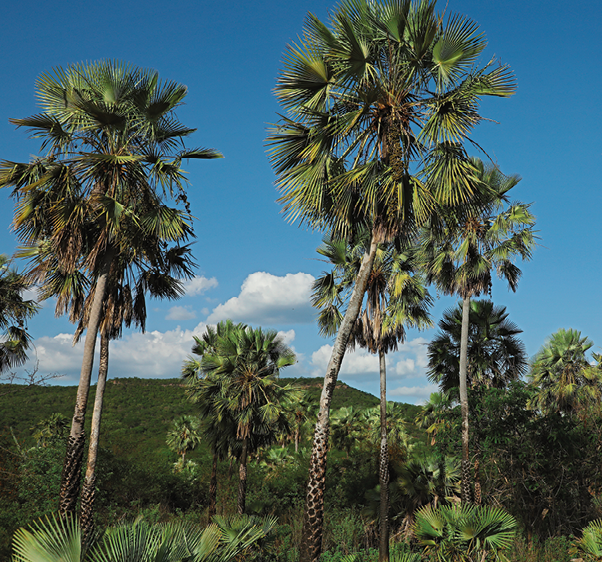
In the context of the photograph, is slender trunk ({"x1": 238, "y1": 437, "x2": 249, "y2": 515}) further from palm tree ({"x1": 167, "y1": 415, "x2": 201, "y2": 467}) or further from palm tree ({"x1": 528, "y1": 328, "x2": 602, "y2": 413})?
palm tree ({"x1": 167, "y1": 415, "x2": 201, "y2": 467})

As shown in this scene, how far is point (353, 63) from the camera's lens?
349 inches

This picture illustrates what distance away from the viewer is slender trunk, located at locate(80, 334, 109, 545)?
36.8 feet

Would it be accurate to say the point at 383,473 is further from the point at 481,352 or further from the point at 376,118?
the point at 376,118

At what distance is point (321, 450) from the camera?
8227 millimetres

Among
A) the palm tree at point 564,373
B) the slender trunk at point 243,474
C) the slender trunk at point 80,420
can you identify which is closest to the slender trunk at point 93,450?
the slender trunk at point 80,420

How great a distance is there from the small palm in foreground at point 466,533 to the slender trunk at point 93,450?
301 inches

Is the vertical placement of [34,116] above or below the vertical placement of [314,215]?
above

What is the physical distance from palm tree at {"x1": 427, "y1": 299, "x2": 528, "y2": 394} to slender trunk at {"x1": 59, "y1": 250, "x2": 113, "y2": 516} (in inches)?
570

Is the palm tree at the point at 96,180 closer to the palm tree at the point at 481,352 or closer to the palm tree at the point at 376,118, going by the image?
the palm tree at the point at 376,118

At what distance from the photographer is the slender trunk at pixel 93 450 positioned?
11219 mm

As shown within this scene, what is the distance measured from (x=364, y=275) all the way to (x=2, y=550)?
11.6 metres

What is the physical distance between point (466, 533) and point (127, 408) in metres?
46.8

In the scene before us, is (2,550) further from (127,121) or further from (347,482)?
(347,482)

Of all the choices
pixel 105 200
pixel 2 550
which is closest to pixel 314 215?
pixel 105 200
